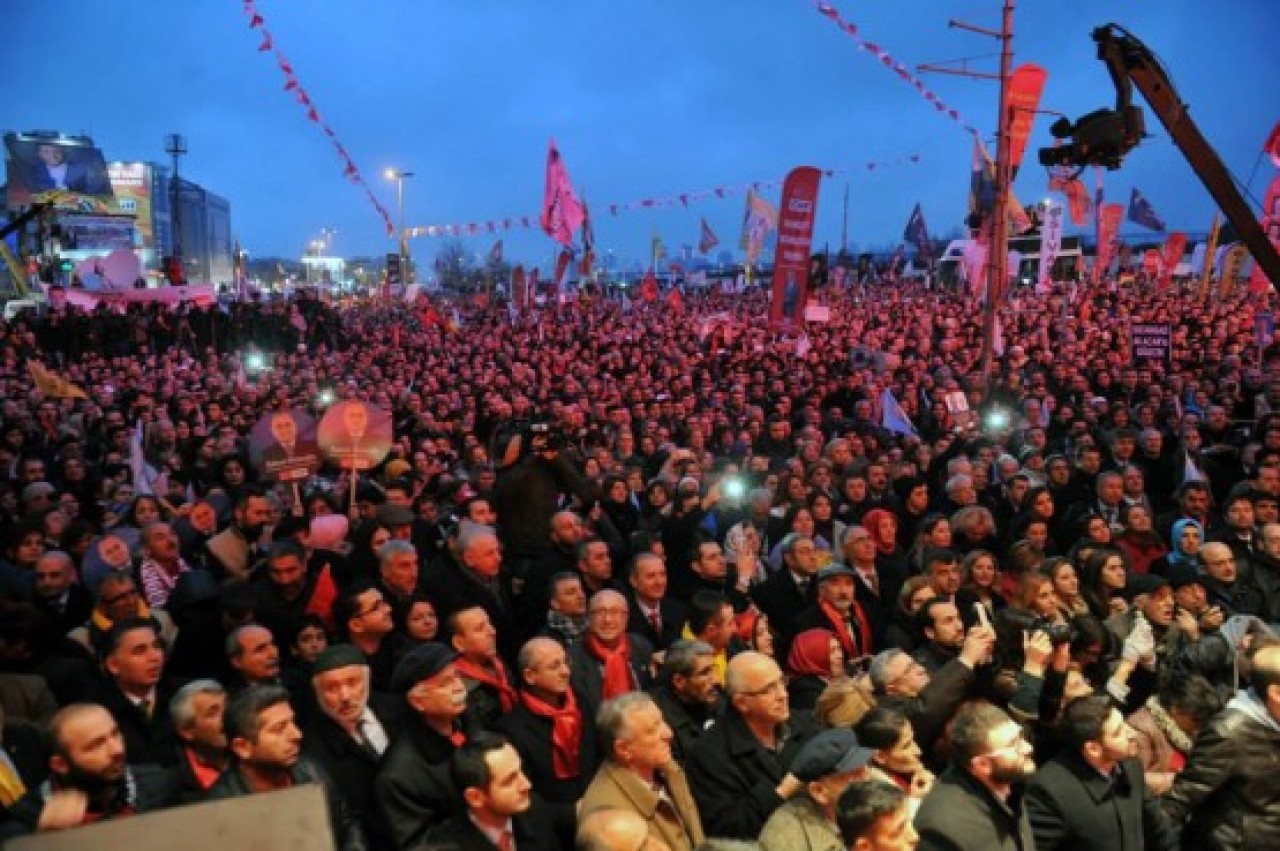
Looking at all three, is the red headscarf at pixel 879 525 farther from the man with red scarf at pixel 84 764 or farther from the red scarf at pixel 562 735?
the man with red scarf at pixel 84 764

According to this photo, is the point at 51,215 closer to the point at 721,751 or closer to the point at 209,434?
the point at 209,434

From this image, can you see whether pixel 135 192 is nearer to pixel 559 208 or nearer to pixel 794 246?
pixel 559 208

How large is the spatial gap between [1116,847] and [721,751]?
1.40 meters

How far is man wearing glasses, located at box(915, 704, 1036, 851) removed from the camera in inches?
129

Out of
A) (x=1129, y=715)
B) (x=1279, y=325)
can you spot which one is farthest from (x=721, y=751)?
(x=1279, y=325)

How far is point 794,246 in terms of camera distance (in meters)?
13.7

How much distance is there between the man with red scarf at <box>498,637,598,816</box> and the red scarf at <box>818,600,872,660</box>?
180 centimetres

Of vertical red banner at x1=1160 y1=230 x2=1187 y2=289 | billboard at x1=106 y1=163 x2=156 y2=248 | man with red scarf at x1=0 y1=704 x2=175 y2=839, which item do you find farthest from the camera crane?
billboard at x1=106 y1=163 x2=156 y2=248

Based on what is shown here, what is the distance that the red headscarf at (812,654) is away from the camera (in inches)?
200

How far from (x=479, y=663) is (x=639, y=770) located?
4.22 feet

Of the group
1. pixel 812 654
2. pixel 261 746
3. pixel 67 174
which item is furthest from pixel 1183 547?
pixel 67 174

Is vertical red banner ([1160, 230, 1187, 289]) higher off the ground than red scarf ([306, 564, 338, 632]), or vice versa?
vertical red banner ([1160, 230, 1187, 289])

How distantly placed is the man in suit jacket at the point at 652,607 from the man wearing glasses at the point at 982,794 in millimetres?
2545

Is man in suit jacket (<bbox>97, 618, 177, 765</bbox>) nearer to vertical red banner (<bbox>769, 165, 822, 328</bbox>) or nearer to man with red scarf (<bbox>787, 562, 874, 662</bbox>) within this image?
man with red scarf (<bbox>787, 562, 874, 662</bbox>)
